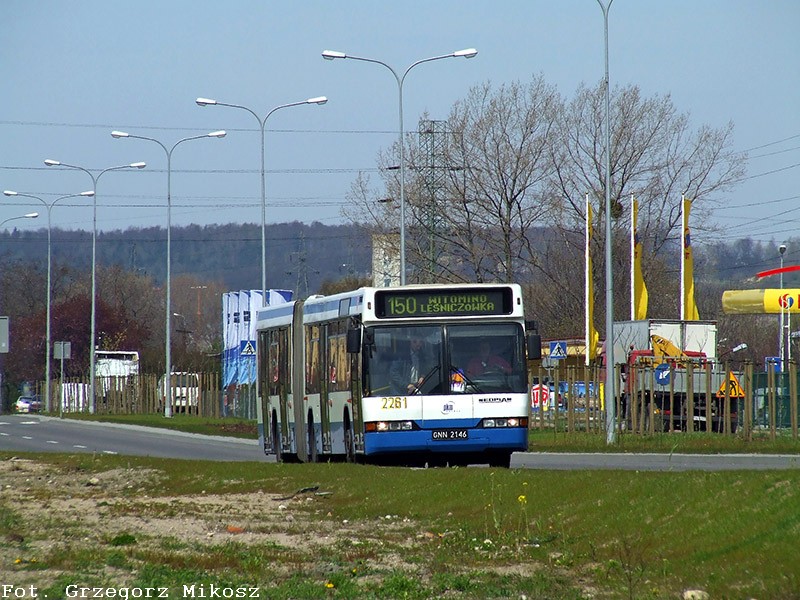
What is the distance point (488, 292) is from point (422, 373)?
5.13 ft

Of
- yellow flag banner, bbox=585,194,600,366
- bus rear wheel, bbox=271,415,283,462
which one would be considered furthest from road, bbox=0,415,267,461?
yellow flag banner, bbox=585,194,600,366

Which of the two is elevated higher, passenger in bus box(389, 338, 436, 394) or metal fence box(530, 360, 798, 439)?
passenger in bus box(389, 338, 436, 394)

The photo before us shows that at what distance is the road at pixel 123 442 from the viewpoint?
33.7 metres

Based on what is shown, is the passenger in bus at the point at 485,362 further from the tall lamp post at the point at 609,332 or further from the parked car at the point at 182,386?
the parked car at the point at 182,386

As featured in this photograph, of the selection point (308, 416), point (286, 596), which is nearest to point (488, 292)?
point (308, 416)

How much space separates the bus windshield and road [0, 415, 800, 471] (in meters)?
2.44

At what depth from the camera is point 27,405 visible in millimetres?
92062

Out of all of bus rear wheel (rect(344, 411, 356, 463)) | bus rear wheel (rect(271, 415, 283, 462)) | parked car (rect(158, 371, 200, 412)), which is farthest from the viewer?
parked car (rect(158, 371, 200, 412))

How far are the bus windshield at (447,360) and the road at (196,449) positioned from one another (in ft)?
8.00

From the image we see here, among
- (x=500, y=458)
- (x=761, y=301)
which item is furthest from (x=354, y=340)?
(x=761, y=301)

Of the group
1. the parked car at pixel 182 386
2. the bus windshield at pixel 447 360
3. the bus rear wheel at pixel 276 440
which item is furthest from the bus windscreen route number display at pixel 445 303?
the parked car at pixel 182 386

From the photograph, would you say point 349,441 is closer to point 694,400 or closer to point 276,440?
point 276,440

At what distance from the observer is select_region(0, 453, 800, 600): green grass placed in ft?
32.8

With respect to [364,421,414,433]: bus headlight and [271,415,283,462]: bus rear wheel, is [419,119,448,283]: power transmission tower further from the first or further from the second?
[364,421,414,433]: bus headlight
